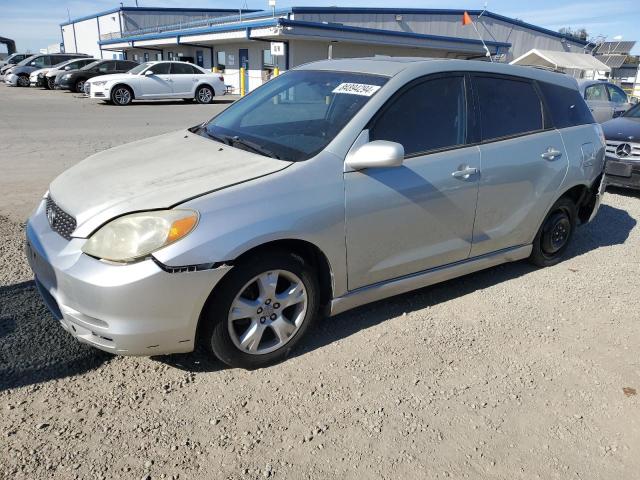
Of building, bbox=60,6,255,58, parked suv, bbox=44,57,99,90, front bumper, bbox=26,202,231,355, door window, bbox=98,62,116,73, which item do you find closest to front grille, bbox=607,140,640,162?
front bumper, bbox=26,202,231,355

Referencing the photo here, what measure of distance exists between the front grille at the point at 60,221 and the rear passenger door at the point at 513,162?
8.86ft

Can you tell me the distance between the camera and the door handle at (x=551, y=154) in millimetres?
4259

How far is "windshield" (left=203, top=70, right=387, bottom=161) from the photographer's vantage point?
10.8ft

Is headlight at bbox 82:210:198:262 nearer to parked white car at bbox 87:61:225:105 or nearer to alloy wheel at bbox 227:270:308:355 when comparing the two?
alloy wheel at bbox 227:270:308:355

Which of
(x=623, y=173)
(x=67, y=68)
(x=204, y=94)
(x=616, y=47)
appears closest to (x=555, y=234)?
(x=623, y=173)

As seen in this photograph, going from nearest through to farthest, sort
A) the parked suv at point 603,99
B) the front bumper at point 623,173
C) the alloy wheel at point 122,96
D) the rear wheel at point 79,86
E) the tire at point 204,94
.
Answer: the front bumper at point 623,173
the parked suv at point 603,99
the alloy wheel at point 122,96
the tire at point 204,94
the rear wheel at point 79,86

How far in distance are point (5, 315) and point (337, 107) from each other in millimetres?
2603

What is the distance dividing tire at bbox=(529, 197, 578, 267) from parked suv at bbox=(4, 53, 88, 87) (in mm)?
32878

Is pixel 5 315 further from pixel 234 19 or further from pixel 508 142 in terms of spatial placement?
pixel 234 19

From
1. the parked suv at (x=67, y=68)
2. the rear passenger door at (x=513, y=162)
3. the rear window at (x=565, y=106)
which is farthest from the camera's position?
the parked suv at (x=67, y=68)

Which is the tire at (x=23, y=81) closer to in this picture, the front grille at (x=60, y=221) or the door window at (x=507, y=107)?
the front grille at (x=60, y=221)

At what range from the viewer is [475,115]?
384cm

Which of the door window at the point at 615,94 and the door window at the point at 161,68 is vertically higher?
the door window at the point at 615,94

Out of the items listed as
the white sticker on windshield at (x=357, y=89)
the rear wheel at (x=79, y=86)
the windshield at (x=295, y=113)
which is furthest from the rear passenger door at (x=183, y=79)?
the white sticker on windshield at (x=357, y=89)
